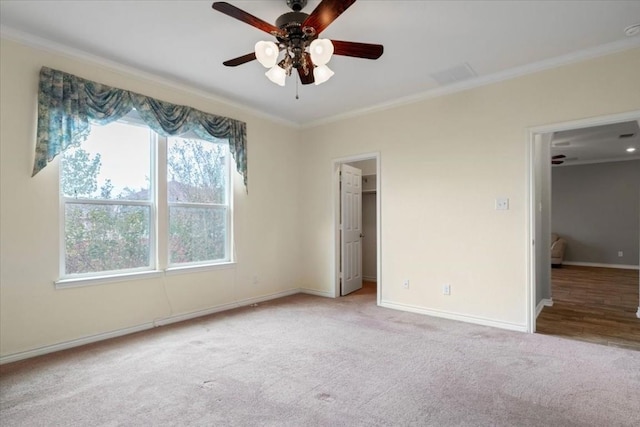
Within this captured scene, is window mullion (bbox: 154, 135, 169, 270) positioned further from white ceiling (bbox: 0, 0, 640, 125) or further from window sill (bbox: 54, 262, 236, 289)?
white ceiling (bbox: 0, 0, 640, 125)

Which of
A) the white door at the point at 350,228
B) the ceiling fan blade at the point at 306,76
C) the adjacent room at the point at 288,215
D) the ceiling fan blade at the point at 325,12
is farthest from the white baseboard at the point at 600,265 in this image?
the ceiling fan blade at the point at 325,12

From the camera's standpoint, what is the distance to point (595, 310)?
14.4 ft

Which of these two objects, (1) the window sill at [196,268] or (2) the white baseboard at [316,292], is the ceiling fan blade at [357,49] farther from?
(2) the white baseboard at [316,292]

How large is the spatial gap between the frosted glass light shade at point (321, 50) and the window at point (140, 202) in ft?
7.96

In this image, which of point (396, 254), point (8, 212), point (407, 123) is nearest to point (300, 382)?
point (396, 254)

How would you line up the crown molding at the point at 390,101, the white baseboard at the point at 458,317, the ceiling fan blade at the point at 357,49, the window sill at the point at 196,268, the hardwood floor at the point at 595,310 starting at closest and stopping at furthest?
1. the ceiling fan blade at the point at 357,49
2. the crown molding at the point at 390,101
3. the hardwood floor at the point at 595,310
4. the white baseboard at the point at 458,317
5. the window sill at the point at 196,268

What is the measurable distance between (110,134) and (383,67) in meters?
2.90

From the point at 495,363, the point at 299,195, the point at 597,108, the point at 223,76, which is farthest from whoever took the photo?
the point at 299,195

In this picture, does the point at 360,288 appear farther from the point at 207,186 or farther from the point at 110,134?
the point at 110,134

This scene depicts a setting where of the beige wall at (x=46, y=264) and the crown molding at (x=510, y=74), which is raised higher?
the crown molding at (x=510, y=74)

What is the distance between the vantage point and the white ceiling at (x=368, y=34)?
2520 mm

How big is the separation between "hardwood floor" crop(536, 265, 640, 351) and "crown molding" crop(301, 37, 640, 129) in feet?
8.88

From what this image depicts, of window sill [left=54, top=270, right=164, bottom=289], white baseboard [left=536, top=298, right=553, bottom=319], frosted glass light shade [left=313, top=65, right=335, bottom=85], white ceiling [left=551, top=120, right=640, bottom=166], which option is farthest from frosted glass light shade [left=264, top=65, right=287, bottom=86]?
white ceiling [left=551, top=120, right=640, bottom=166]

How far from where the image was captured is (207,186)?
4.38 meters
